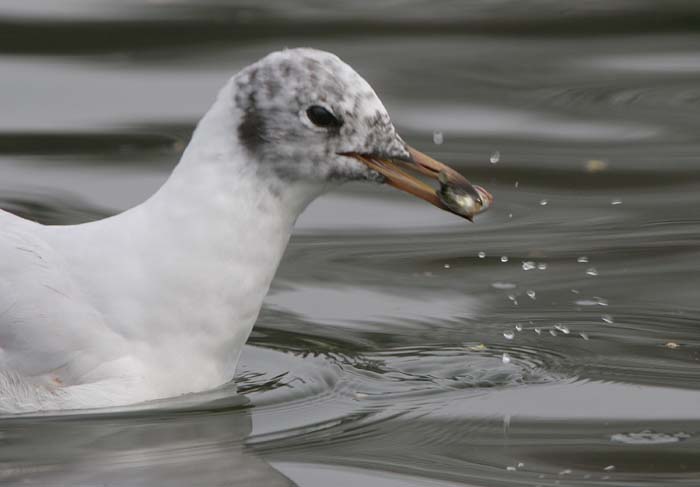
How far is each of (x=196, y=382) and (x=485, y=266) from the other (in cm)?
216

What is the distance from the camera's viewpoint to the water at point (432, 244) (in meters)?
5.73

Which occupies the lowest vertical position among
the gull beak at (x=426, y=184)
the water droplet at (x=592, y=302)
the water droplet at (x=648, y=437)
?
the water droplet at (x=648, y=437)

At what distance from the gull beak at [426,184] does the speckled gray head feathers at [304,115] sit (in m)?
0.07

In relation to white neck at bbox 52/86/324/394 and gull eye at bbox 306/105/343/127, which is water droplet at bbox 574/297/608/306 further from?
gull eye at bbox 306/105/343/127

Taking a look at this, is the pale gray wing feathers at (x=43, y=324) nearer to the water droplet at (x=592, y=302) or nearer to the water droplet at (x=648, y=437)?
the water droplet at (x=648, y=437)

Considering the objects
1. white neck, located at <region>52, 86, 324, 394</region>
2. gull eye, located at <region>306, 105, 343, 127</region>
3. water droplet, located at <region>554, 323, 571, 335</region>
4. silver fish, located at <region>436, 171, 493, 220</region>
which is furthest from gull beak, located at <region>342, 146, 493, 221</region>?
water droplet, located at <region>554, 323, 571, 335</region>

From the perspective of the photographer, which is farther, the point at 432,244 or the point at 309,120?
the point at 432,244

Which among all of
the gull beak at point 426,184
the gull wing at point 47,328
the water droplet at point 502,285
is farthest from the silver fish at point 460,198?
the water droplet at point 502,285

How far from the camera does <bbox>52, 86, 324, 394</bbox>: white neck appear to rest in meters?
6.00

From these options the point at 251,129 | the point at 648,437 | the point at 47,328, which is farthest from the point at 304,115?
the point at 648,437

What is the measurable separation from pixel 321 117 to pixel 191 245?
614 millimetres

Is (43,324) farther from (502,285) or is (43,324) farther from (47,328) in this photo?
(502,285)

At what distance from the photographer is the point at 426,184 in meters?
6.16

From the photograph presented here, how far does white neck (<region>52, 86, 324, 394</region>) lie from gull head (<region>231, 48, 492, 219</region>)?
6cm
